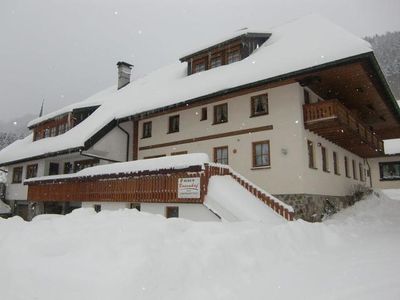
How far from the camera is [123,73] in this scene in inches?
1147

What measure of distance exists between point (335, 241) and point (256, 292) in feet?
16.0

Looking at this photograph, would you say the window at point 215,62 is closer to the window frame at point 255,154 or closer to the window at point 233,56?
the window at point 233,56

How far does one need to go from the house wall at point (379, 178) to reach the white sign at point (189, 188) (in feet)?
78.6

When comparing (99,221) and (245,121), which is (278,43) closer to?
(245,121)

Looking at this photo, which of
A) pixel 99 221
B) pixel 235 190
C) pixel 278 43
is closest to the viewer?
pixel 99 221

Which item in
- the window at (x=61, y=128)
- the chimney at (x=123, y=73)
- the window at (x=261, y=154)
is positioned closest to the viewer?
the window at (x=261, y=154)

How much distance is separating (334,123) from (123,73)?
19.6 meters

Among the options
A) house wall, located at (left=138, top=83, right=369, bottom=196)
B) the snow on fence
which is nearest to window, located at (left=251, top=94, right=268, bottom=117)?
house wall, located at (left=138, top=83, right=369, bottom=196)

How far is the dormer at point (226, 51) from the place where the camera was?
61.2 feet

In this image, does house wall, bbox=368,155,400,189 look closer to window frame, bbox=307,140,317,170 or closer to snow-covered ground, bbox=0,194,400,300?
window frame, bbox=307,140,317,170

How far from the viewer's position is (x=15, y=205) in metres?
27.6

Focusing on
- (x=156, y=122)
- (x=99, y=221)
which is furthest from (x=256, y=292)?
(x=156, y=122)

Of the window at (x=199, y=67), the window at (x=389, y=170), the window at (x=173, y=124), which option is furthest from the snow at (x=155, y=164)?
the window at (x=389, y=170)

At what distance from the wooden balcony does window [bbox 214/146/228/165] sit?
428 centimetres
